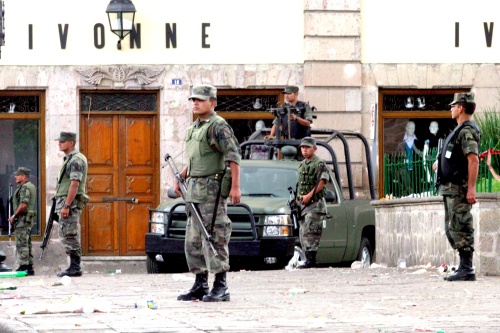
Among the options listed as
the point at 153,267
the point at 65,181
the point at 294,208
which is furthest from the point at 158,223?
the point at 294,208

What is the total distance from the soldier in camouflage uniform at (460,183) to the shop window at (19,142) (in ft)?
36.3

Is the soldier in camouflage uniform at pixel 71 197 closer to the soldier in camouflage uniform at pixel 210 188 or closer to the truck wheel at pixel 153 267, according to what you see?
the truck wheel at pixel 153 267

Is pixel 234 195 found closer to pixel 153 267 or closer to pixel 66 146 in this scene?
pixel 153 267

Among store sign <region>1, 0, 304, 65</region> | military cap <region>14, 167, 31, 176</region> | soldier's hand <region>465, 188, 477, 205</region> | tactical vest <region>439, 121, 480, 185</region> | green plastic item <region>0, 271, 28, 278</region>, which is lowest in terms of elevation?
green plastic item <region>0, 271, 28, 278</region>

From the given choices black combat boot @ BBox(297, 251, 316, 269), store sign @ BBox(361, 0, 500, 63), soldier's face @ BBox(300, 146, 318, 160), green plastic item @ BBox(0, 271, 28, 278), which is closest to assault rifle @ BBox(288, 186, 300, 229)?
black combat boot @ BBox(297, 251, 316, 269)

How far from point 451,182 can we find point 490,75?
34.3ft

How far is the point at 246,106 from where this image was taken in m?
24.1

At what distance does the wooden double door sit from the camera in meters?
23.6

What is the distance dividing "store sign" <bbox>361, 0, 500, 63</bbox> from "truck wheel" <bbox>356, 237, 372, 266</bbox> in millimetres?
5489

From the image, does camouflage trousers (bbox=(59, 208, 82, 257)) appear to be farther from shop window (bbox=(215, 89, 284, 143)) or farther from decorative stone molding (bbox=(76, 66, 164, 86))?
shop window (bbox=(215, 89, 284, 143))

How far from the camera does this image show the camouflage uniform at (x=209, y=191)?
37.6 feet

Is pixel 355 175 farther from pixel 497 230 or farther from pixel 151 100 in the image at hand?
pixel 497 230

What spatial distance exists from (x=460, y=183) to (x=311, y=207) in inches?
154

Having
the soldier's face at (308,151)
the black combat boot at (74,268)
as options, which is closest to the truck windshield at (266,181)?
the soldier's face at (308,151)
